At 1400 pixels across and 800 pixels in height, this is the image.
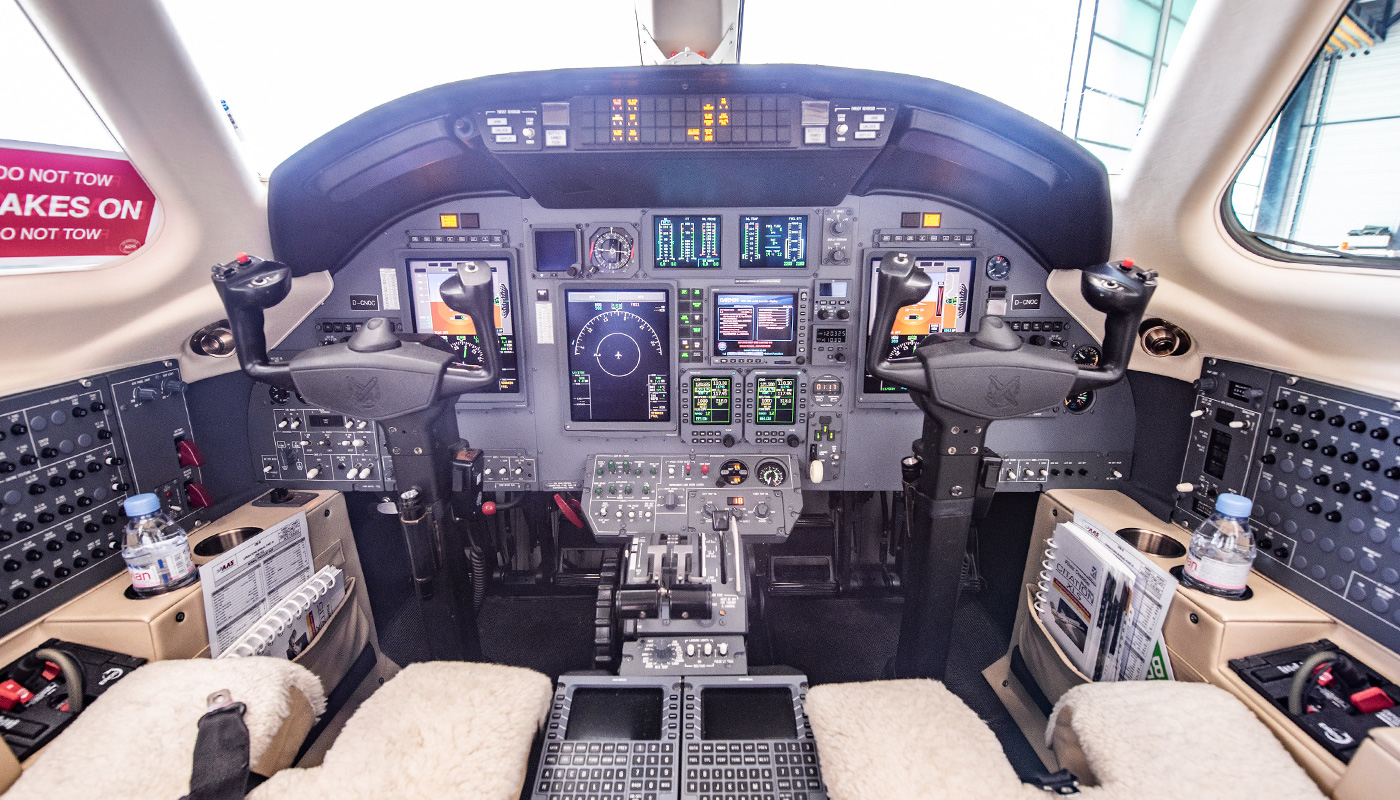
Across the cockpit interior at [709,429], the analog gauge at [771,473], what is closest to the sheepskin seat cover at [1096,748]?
the cockpit interior at [709,429]

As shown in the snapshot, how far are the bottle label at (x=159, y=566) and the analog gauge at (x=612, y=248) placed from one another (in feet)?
5.17

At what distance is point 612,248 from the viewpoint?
2.33 m

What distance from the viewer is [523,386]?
2459mm

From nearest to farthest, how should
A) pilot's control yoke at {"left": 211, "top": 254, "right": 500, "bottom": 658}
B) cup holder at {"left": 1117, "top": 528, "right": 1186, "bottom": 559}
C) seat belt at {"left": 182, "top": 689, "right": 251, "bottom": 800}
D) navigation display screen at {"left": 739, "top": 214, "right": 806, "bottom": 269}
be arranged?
1. seat belt at {"left": 182, "top": 689, "right": 251, "bottom": 800}
2. pilot's control yoke at {"left": 211, "top": 254, "right": 500, "bottom": 658}
3. cup holder at {"left": 1117, "top": 528, "right": 1186, "bottom": 559}
4. navigation display screen at {"left": 739, "top": 214, "right": 806, "bottom": 269}

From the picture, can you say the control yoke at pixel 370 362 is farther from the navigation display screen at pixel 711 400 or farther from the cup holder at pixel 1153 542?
the cup holder at pixel 1153 542

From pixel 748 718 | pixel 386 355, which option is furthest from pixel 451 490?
pixel 748 718

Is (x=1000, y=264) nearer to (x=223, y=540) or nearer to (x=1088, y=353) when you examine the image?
(x=1088, y=353)

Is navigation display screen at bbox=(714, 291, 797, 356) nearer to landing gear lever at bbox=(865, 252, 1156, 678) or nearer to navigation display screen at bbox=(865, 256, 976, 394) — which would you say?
navigation display screen at bbox=(865, 256, 976, 394)

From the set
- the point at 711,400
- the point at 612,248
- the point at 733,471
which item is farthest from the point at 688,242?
the point at 733,471

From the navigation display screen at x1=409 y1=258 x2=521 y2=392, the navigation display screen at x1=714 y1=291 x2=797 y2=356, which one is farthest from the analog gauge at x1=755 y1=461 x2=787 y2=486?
the navigation display screen at x1=409 y1=258 x2=521 y2=392

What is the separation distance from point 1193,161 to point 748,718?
2095 mm

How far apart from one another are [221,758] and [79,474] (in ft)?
3.54

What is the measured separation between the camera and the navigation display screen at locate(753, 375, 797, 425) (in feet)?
8.04

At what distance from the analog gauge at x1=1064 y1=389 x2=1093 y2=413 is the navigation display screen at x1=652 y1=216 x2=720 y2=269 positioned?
4.91ft
